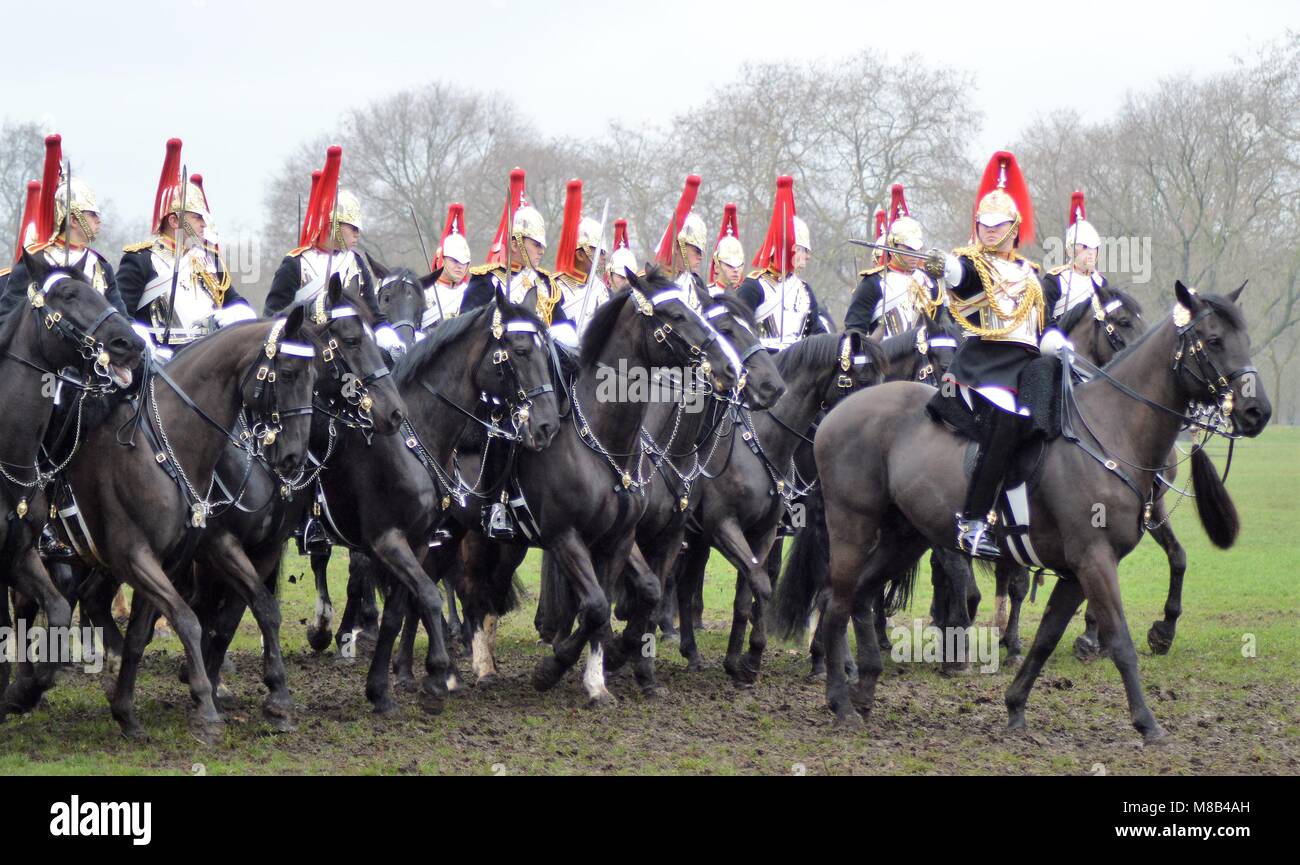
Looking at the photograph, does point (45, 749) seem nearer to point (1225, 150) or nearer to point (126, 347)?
Answer: point (126, 347)

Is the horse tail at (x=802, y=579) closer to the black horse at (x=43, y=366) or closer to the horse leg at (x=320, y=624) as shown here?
the horse leg at (x=320, y=624)

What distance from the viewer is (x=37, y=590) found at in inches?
328

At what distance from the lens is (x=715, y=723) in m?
9.09

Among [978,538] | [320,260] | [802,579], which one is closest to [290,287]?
[320,260]

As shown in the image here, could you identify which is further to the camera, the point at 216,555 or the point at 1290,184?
the point at 1290,184

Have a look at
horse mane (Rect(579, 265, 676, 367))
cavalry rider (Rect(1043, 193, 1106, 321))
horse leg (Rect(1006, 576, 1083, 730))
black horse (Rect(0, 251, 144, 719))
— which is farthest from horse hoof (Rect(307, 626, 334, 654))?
cavalry rider (Rect(1043, 193, 1106, 321))

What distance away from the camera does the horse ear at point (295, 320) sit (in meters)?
7.87

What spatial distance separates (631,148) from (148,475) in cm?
3484

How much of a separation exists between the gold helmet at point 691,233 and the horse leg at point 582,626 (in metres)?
3.72

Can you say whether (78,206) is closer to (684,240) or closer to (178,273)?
(178,273)

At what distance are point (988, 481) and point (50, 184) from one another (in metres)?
5.73

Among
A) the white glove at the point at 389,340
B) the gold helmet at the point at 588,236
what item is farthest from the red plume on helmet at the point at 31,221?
the gold helmet at the point at 588,236

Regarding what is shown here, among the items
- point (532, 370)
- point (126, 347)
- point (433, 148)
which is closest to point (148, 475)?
point (126, 347)
